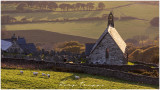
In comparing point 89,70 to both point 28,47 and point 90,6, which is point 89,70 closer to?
point 28,47

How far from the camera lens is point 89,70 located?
45438mm

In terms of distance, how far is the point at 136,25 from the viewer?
413ft

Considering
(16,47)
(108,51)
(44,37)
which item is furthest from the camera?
(44,37)

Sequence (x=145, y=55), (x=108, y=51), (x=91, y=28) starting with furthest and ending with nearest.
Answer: (x=91, y=28)
(x=145, y=55)
(x=108, y=51)

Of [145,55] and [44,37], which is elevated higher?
[145,55]

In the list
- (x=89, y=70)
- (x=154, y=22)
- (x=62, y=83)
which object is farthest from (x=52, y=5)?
(x=62, y=83)

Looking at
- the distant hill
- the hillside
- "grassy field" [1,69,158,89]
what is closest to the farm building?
the hillside

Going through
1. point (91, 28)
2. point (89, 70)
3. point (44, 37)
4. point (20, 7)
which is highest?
point (20, 7)

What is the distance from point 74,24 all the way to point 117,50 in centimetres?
7548

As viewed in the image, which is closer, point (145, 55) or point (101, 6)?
point (145, 55)

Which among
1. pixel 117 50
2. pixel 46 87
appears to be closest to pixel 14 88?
pixel 46 87

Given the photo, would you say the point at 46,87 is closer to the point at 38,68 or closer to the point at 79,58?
the point at 38,68

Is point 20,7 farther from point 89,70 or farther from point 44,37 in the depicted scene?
point 89,70

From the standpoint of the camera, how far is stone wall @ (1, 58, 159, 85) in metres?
40.4
